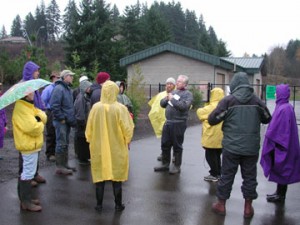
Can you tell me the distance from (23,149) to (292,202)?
13.4 ft

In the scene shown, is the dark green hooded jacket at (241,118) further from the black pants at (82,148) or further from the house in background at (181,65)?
the house in background at (181,65)

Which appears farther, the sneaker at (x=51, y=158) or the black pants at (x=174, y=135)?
the sneaker at (x=51, y=158)

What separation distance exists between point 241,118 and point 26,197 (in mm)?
3116

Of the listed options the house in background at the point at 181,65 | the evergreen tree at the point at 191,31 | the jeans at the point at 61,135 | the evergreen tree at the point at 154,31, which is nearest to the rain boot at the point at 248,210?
the jeans at the point at 61,135

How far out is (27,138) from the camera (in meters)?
5.29

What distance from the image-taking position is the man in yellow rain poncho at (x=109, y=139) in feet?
17.3

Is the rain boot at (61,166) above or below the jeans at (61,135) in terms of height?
below

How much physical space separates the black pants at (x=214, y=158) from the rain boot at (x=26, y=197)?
10.3 feet

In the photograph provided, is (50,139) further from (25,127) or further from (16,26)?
(16,26)

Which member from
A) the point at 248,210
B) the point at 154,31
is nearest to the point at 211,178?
the point at 248,210

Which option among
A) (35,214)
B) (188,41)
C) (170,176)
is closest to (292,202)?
(170,176)

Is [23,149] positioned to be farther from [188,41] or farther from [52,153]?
[188,41]

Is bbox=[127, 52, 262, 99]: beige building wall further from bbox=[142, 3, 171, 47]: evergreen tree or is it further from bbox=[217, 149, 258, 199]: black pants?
bbox=[217, 149, 258, 199]: black pants

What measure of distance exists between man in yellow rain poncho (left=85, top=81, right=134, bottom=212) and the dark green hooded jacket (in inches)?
49.7
